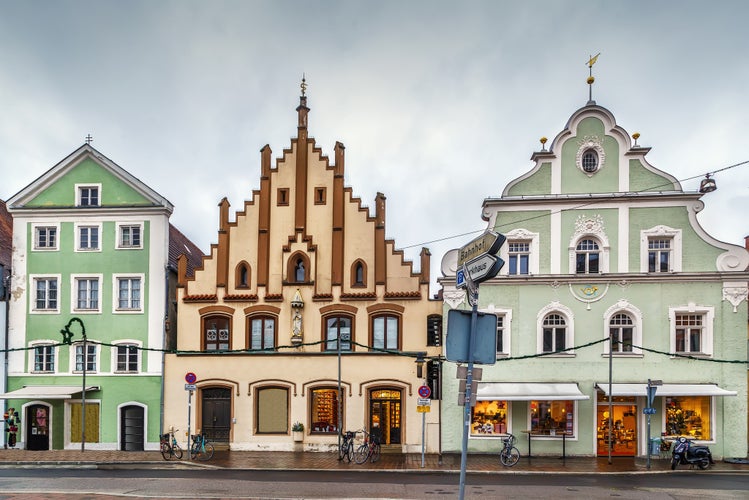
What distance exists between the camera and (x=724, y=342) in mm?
23578

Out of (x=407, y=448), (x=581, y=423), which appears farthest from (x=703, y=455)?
(x=407, y=448)

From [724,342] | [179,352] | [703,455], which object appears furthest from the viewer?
[179,352]

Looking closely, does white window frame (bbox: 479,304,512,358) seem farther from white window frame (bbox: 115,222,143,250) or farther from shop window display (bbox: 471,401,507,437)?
white window frame (bbox: 115,222,143,250)

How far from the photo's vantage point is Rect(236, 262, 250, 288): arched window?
1021 inches

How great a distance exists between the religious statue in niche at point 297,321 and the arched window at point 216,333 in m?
2.93

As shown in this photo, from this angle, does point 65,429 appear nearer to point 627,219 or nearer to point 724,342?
point 627,219

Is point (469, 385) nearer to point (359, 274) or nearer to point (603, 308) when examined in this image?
point (359, 274)

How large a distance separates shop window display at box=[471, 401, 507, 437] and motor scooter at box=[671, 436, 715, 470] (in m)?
6.23

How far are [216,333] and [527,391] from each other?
13.3 m

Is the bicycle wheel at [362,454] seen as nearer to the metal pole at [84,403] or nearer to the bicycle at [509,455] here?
the bicycle at [509,455]

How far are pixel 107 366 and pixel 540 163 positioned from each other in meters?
20.6

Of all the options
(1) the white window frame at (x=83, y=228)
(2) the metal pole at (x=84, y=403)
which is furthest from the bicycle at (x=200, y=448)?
(1) the white window frame at (x=83, y=228)

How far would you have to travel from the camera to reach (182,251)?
30406mm

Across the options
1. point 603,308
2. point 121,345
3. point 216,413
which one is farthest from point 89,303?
point 603,308
